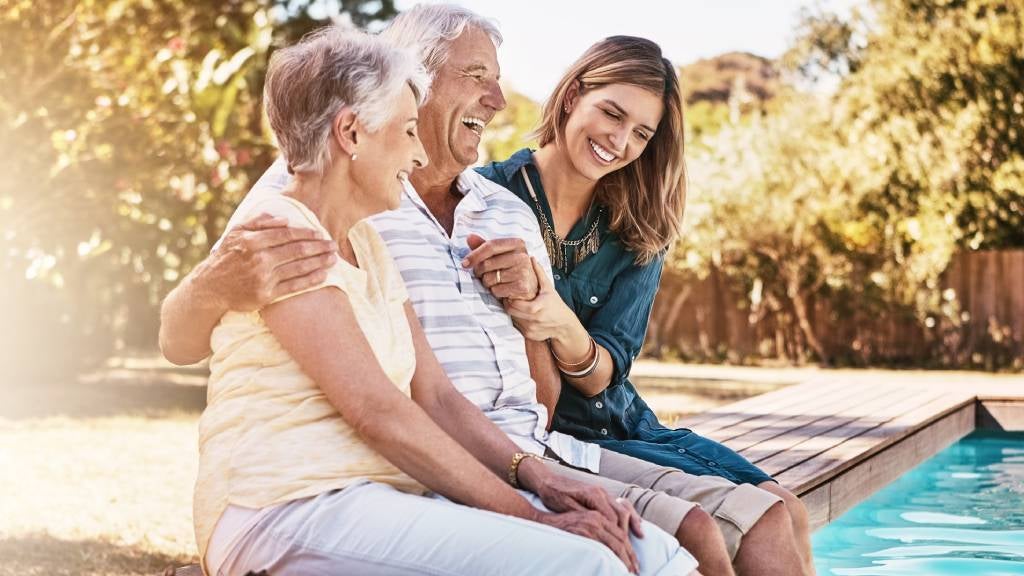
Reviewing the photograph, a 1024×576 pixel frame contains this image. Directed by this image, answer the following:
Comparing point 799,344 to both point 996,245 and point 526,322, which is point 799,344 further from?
point 526,322

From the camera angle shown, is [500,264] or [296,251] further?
[500,264]

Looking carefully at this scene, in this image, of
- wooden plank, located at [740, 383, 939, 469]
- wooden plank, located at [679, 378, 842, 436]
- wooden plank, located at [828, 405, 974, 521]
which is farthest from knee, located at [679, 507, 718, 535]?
wooden plank, located at [679, 378, 842, 436]

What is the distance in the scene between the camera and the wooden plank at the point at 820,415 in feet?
17.5

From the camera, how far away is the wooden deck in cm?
475

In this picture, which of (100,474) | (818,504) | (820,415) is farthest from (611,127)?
(100,474)

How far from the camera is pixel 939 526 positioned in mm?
5672

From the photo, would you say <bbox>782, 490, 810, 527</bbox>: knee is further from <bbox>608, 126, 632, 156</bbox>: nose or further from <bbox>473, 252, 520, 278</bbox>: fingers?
<bbox>608, 126, 632, 156</bbox>: nose

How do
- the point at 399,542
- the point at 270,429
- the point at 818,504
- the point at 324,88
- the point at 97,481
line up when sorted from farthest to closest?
the point at 97,481 → the point at 818,504 → the point at 324,88 → the point at 270,429 → the point at 399,542

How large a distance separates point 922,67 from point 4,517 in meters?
12.7

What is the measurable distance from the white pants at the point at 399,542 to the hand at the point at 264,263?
35 centimetres

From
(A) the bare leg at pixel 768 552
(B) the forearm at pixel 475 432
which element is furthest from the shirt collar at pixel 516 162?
(A) the bare leg at pixel 768 552

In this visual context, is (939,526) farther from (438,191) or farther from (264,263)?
(264,263)

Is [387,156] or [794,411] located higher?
[387,156]

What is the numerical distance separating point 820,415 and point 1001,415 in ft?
6.72
